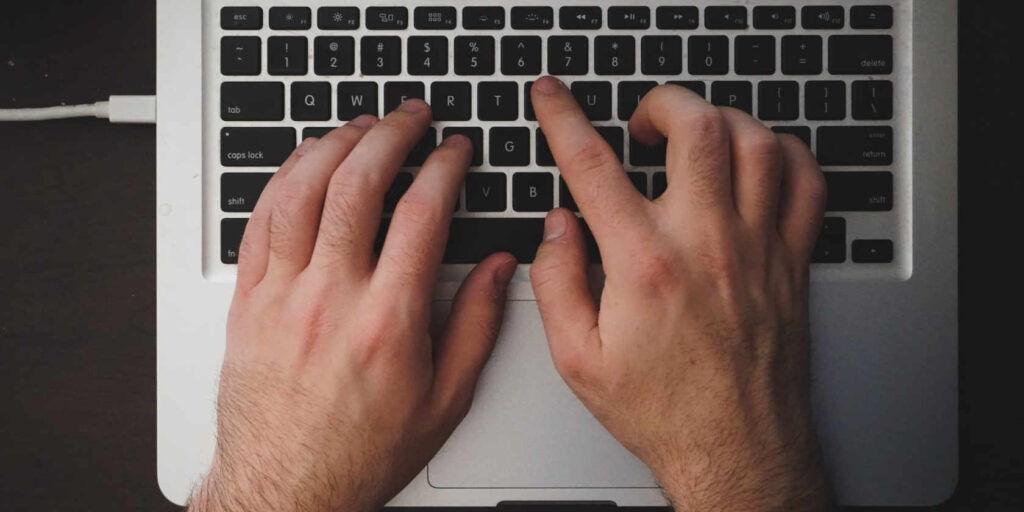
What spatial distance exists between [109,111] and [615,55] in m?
0.51

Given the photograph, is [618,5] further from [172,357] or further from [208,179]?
[172,357]

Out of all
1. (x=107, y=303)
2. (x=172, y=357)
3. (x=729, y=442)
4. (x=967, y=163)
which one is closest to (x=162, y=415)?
(x=172, y=357)

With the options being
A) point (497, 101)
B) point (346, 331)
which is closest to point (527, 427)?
point (346, 331)

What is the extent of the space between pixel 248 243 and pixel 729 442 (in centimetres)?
46

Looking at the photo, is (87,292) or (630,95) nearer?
(630,95)

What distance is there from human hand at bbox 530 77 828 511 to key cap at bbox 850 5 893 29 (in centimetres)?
13

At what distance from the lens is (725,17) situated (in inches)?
22.4

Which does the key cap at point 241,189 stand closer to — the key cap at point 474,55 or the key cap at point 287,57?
the key cap at point 287,57

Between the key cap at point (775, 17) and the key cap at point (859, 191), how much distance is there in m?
0.14

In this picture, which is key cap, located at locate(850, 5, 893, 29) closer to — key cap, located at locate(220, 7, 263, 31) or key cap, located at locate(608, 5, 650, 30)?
key cap, located at locate(608, 5, 650, 30)

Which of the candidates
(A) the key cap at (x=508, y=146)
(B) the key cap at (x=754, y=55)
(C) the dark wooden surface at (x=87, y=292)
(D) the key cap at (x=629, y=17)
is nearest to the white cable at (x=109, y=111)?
(C) the dark wooden surface at (x=87, y=292)

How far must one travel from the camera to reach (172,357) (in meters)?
0.58

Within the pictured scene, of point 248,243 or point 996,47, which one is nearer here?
point 248,243

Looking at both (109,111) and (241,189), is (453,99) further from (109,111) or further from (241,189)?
(109,111)
